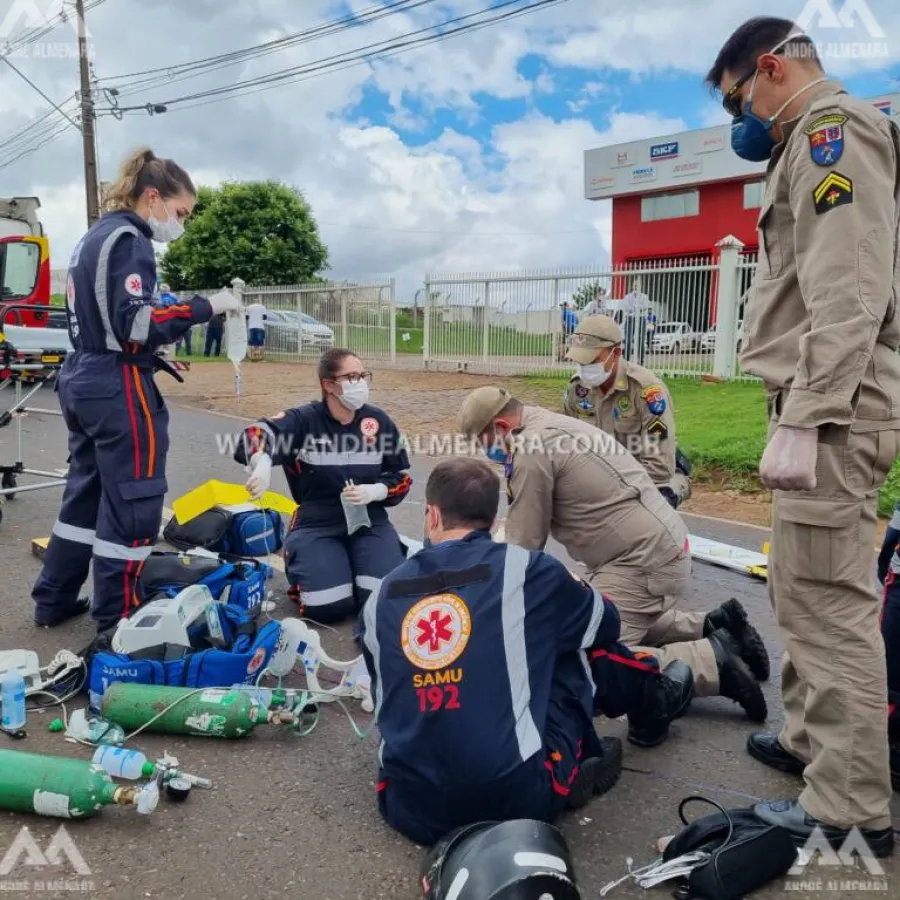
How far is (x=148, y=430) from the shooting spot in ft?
12.1

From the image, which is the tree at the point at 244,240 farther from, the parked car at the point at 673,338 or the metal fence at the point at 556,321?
the parked car at the point at 673,338

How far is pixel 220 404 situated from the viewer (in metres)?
14.3

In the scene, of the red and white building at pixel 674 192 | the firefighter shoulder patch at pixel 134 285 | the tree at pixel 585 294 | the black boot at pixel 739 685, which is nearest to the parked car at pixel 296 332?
the tree at pixel 585 294

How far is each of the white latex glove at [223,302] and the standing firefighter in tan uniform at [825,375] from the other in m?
2.24

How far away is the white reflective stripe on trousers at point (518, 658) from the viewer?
7.64ft

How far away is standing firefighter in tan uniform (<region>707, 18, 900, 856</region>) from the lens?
2.09m

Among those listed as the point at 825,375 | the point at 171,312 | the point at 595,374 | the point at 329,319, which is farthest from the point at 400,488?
the point at 329,319

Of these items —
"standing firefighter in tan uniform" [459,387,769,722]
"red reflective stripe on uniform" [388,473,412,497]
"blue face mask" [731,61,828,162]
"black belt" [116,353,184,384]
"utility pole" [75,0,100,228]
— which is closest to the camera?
"blue face mask" [731,61,828,162]

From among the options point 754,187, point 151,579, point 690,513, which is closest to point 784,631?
point 151,579

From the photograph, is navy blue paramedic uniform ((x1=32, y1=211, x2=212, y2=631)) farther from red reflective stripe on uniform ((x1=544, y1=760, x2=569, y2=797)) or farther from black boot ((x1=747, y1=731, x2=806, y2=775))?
black boot ((x1=747, y1=731, x2=806, y2=775))

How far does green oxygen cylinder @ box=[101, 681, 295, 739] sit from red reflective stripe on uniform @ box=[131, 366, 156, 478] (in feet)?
3.39

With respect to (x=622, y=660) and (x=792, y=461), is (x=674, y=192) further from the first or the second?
(x=792, y=461)

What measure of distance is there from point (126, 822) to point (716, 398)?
1050cm

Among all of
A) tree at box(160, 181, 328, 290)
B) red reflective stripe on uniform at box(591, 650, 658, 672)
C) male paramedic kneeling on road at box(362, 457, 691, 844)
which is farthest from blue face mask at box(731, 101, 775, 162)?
tree at box(160, 181, 328, 290)
